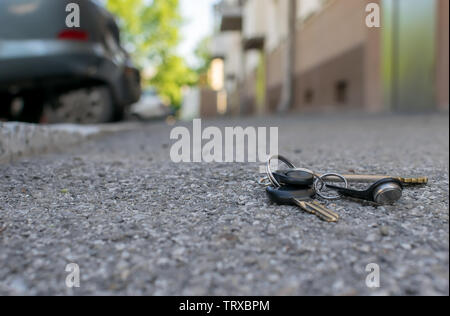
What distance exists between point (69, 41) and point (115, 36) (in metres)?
1.29

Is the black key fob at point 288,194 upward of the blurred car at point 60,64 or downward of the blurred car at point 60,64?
downward

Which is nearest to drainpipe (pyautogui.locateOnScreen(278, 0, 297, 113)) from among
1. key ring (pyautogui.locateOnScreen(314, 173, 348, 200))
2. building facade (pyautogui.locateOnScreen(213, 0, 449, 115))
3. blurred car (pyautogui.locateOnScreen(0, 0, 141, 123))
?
building facade (pyautogui.locateOnScreen(213, 0, 449, 115))

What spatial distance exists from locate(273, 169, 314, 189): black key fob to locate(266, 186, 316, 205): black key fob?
0.08ft

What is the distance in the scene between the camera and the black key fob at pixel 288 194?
176 centimetres

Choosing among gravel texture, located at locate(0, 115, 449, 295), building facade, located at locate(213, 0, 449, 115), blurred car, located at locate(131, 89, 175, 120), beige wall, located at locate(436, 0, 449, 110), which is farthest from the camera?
blurred car, located at locate(131, 89, 175, 120)

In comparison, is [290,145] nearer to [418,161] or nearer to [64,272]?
[418,161]

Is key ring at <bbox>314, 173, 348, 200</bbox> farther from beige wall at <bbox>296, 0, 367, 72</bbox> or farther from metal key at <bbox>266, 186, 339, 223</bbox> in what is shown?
beige wall at <bbox>296, 0, 367, 72</bbox>

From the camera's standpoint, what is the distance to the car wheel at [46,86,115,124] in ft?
17.3

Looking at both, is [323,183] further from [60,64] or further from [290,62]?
[290,62]

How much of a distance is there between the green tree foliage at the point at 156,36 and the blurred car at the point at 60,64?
16.3 metres

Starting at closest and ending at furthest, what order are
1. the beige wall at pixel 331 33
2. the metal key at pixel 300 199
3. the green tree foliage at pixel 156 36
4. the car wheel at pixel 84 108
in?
the metal key at pixel 300 199, the car wheel at pixel 84 108, the beige wall at pixel 331 33, the green tree foliage at pixel 156 36

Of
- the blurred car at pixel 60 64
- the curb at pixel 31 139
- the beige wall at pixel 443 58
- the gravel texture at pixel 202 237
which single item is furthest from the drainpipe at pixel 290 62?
the gravel texture at pixel 202 237

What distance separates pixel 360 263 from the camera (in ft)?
Answer: 4.15

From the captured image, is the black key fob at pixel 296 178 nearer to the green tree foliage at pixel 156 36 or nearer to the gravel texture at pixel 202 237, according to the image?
the gravel texture at pixel 202 237
